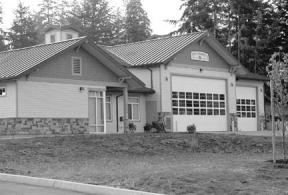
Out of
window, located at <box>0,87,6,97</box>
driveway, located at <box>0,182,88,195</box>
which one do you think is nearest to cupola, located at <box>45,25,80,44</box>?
window, located at <box>0,87,6,97</box>

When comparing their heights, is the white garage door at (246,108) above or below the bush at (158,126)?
above

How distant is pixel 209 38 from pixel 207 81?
121 inches

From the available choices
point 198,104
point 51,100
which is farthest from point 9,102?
point 198,104

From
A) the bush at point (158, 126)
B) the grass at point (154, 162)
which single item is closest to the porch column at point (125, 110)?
the bush at point (158, 126)

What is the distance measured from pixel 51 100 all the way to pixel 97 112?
4099 millimetres

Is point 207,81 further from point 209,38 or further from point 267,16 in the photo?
point 267,16

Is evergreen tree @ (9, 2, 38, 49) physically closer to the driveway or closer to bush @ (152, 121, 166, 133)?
bush @ (152, 121, 166, 133)

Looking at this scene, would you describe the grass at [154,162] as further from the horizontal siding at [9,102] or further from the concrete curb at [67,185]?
the horizontal siding at [9,102]

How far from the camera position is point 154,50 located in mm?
37938

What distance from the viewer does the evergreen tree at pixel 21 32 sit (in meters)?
66.4

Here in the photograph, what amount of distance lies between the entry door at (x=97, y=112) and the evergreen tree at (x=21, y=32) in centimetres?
3594

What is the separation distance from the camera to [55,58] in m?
28.6

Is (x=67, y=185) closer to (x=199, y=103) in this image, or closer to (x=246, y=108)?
(x=199, y=103)

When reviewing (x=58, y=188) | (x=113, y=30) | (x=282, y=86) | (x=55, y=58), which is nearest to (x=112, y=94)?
(x=55, y=58)
